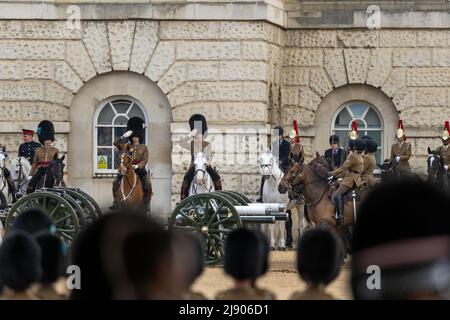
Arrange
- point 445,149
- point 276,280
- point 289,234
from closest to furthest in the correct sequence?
1. point 276,280
2. point 289,234
3. point 445,149

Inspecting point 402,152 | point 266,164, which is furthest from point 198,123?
point 402,152

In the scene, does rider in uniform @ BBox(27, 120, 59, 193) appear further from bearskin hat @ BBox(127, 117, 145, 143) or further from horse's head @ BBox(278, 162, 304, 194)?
horse's head @ BBox(278, 162, 304, 194)

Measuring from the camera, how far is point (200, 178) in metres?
19.3

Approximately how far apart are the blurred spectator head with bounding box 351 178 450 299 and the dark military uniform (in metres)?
19.6

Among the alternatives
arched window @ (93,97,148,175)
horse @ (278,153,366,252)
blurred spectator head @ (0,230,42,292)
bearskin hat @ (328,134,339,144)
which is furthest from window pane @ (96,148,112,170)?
blurred spectator head @ (0,230,42,292)

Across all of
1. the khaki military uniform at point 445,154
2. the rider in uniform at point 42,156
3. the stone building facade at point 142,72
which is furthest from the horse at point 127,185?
the khaki military uniform at point 445,154

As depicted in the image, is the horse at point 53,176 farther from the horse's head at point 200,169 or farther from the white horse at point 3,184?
the horse's head at point 200,169

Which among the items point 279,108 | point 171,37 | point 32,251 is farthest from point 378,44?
point 32,251

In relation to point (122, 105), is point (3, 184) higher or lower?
lower

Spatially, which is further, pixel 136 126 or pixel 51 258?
pixel 136 126

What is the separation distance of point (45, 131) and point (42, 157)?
109 centimetres

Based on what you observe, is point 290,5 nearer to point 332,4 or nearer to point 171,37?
point 332,4

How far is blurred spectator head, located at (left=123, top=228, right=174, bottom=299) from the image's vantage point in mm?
4023

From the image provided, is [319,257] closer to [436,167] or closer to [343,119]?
[436,167]
